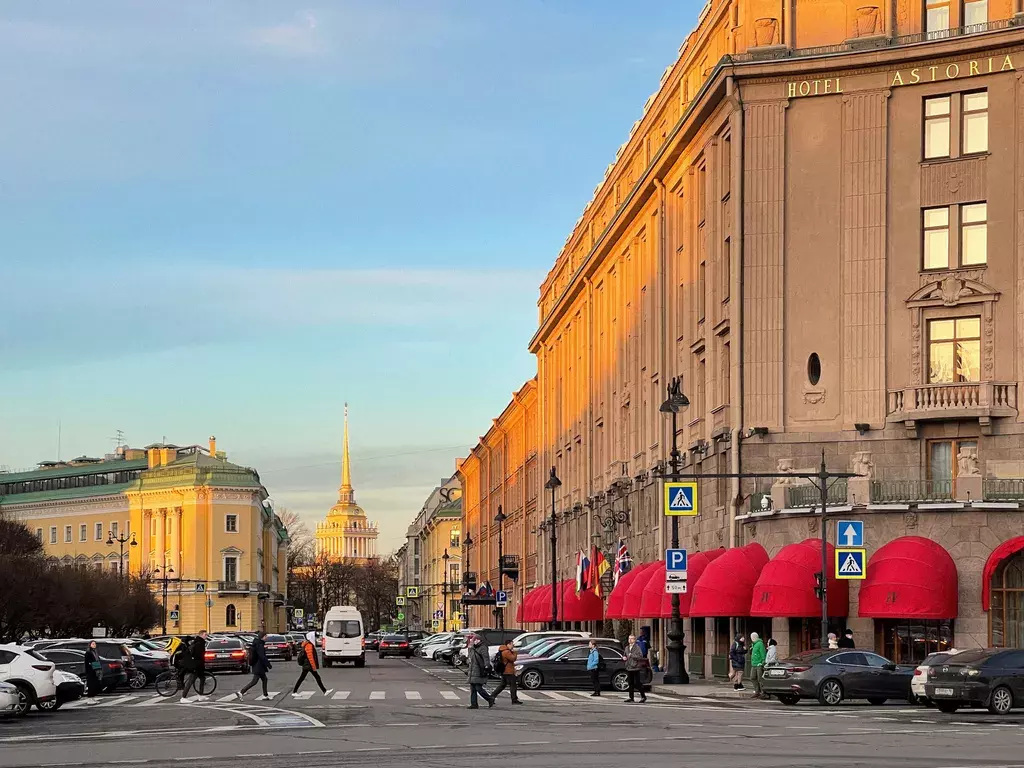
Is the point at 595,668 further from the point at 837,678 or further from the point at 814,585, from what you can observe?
the point at 837,678

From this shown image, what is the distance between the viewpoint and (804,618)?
49031 mm

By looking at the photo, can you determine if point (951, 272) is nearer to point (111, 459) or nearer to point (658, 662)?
point (658, 662)

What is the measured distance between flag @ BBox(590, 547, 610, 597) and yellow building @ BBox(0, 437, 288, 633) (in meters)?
95.5

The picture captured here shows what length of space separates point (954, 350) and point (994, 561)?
7.11 meters

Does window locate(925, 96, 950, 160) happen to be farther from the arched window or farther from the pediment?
the arched window

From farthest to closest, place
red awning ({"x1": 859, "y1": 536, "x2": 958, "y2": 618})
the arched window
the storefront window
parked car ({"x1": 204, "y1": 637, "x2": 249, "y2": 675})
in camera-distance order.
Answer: parked car ({"x1": 204, "y1": 637, "x2": 249, "y2": 675}) → the storefront window → the arched window → red awning ({"x1": 859, "y1": 536, "x2": 958, "y2": 618})

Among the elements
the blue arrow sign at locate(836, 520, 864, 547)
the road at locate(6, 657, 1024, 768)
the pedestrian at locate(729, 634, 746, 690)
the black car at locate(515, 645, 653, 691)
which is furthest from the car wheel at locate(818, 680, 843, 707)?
the black car at locate(515, 645, 653, 691)

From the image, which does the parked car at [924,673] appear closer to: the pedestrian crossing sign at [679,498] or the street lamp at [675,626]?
Answer: the pedestrian crossing sign at [679,498]

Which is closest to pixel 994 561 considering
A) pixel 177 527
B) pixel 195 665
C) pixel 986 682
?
pixel 986 682

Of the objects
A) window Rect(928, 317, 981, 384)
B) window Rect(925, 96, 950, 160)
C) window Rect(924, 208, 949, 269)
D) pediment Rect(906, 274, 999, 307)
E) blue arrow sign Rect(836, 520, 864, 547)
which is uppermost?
window Rect(925, 96, 950, 160)

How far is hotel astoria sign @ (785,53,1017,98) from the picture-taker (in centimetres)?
4903

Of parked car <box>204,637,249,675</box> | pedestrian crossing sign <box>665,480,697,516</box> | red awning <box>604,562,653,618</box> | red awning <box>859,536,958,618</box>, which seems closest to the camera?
red awning <box>859,536,958,618</box>

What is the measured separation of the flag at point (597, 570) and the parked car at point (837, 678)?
35.2m

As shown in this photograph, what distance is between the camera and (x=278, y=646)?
9344cm
